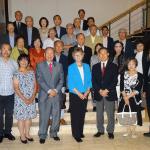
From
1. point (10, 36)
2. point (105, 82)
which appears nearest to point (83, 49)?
point (105, 82)

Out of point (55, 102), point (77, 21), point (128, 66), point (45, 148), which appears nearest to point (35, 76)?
point (55, 102)

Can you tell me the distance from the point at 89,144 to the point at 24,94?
1283 millimetres

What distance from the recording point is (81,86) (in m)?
5.30

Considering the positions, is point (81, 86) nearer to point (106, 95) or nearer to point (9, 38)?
point (106, 95)

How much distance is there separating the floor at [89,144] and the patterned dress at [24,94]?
463 mm

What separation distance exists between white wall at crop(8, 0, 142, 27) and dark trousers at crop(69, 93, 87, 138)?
546 centimetres

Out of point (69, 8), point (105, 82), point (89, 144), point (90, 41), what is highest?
point (69, 8)

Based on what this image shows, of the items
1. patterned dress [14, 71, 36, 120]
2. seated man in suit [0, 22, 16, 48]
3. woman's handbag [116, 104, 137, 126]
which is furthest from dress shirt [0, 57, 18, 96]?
woman's handbag [116, 104, 137, 126]

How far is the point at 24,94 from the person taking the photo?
5195mm

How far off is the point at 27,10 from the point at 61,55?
16.4 feet

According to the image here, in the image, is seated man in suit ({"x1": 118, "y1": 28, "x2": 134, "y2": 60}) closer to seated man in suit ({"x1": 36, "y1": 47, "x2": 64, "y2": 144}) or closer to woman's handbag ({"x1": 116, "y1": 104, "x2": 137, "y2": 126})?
woman's handbag ({"x1": 116, "y1": 104, "x2": 137, "y2": 126})

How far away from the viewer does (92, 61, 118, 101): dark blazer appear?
17.7 ft

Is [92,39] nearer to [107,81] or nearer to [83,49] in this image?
[83,49]

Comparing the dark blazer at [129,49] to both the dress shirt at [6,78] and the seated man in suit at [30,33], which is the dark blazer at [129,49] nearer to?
the seated man in suit at [30,33]
